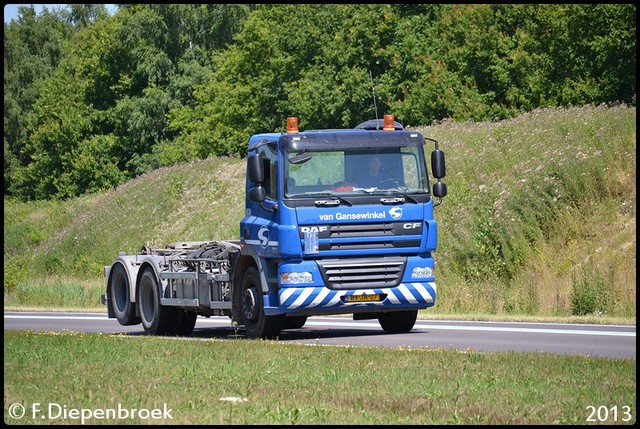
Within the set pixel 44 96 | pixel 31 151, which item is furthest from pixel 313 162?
pixel 31 151

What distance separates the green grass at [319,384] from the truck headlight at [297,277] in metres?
Result: 1.83

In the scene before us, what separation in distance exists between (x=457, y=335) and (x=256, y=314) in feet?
9.90

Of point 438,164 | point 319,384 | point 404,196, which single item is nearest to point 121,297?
point 404,196

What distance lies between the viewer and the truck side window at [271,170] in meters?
19.1

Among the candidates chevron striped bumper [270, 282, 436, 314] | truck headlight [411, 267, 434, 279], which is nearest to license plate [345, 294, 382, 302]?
chevron striped bumper [270, 282, 436, 314]

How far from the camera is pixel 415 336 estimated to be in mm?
19547

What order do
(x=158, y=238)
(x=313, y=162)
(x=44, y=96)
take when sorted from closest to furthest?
1. (x=313, y=162)
2. (x=158, y=238)
3. (x=44, y=96)

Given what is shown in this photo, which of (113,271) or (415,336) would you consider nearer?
(415,336)

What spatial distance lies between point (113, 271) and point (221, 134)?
4736cm

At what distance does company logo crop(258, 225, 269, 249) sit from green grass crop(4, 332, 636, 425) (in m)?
2.41

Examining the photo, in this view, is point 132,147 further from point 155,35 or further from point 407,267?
point 407,267

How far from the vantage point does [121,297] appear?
23812mm

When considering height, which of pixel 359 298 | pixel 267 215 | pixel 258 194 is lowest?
pixel 359 298

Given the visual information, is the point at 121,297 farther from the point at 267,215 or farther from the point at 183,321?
the point at 267,215
